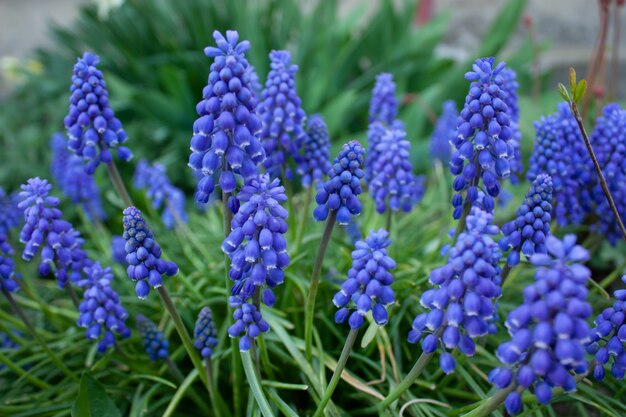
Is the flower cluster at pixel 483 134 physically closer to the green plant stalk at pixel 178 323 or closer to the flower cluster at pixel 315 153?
the flower cluster at pixel 315 153

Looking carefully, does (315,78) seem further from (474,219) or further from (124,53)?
(474,219)

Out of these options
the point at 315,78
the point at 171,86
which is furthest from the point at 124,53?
the point at 315,78

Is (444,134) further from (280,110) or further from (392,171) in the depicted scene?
(280,110)

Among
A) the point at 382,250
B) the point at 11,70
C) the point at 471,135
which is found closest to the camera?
the point at 382,250

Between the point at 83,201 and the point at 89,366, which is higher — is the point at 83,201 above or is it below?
above

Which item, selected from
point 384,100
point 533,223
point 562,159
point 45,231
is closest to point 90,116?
point 45,231

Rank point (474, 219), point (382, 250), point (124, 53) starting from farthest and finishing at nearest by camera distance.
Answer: point (124, 53)
point (382, 250)
point (474, 219)

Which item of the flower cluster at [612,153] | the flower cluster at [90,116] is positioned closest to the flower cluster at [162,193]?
the flower cluster at [90,116]
